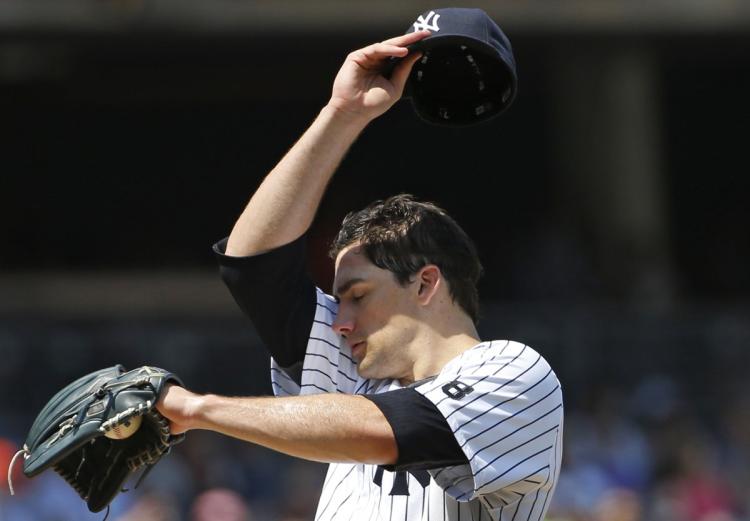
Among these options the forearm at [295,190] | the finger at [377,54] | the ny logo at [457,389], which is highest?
the finger at [377,54]

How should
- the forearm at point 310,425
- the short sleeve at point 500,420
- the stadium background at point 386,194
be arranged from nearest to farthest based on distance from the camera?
the forearm at point 310,425 < the short sleeve at point 500,420 < the stadium background at point 386,194

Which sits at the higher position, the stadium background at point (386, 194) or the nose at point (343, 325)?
the nose at point (343, 325)

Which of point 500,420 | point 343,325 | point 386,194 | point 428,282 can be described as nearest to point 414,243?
point 428,282

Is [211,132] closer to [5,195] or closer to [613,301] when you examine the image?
[5,195]

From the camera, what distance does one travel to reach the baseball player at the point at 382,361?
2.38 meters

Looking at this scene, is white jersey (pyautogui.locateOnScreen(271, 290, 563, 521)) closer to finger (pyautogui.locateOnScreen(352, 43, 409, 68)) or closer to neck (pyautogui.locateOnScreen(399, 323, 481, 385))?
neck (pyautogui.locateOnScreen(399, 323, 481, 385))

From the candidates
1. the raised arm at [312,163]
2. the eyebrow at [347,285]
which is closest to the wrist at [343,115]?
the raised arm at [312,163]

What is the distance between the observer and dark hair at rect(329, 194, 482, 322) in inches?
108

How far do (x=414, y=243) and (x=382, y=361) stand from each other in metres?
0.25

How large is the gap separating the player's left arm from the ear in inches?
15.9

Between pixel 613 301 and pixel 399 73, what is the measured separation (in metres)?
8.65

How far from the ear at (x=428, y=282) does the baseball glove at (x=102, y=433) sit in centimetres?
54

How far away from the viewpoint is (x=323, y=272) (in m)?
10.2

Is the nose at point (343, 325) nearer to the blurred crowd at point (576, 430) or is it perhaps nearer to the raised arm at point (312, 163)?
the raised arm at point (312, 163)
